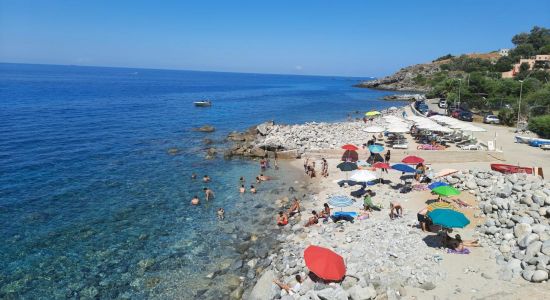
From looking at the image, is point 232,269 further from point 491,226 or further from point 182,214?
point 491,226

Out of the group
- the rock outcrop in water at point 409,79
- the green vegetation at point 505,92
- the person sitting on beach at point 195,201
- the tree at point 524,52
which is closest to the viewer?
the person sitting on beach at point 195,201

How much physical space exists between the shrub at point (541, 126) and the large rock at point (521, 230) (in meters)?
26.0

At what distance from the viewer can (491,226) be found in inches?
617

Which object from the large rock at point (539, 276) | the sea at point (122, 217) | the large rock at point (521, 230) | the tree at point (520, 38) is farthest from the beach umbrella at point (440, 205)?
the tree at point (520, 38)

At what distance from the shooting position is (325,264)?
12867 millimetres

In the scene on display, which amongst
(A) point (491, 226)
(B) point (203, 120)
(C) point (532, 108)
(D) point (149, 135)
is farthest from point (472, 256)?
(B) point (203, 120)

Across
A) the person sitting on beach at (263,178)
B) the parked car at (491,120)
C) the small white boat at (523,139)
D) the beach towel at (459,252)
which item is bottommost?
the person sitting on beach at (263,178)

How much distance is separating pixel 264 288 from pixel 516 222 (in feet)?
34.7

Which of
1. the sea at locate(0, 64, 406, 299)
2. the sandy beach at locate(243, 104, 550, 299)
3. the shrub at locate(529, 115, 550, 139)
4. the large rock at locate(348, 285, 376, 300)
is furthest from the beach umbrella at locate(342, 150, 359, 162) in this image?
the shrub at locate(529, 115, 550, 139)

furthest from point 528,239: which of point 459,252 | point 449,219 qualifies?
point 449,219

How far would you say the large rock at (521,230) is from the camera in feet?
45.5

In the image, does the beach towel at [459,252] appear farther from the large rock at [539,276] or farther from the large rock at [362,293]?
the large rock at [362,293]

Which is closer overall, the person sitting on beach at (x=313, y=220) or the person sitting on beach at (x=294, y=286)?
the person sitting on beach at (x=294, y=286)

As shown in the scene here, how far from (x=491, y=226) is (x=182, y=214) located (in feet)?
52.5
